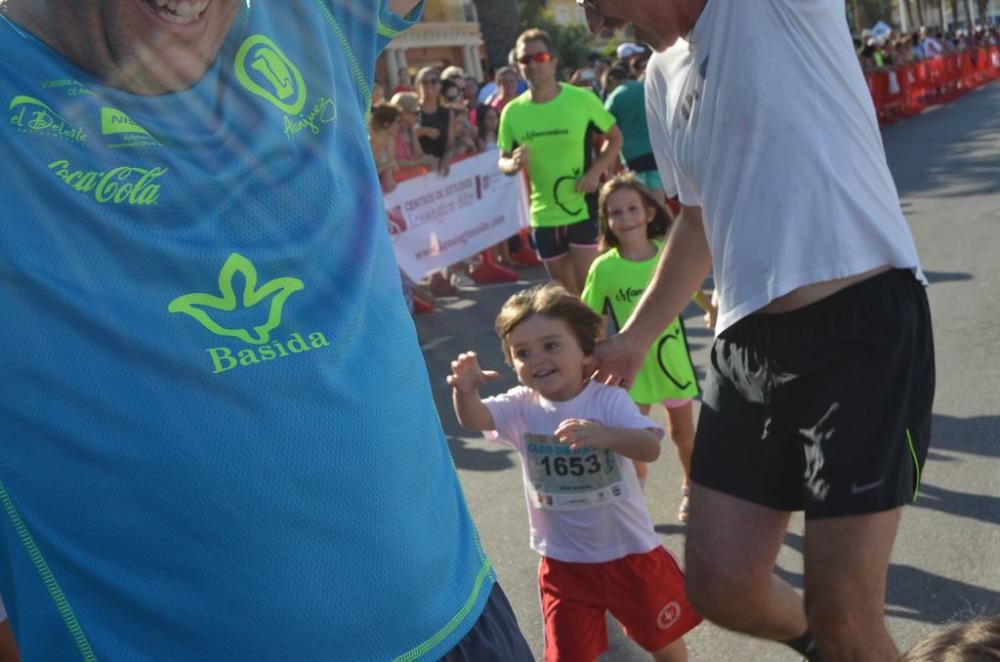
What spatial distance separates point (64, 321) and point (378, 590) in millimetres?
515

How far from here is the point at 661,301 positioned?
3404mm

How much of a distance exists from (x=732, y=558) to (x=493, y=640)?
129cm

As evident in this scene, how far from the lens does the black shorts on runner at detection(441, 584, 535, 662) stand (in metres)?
1.69

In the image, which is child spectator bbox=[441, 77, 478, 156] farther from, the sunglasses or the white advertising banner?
the sunglasses

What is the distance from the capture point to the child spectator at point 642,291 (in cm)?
518

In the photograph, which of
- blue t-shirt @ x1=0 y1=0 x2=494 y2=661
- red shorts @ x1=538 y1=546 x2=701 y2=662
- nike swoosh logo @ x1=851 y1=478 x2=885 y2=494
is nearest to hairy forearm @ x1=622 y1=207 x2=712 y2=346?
red shorts @ x1=538 y1=546 x2=701 y2=662

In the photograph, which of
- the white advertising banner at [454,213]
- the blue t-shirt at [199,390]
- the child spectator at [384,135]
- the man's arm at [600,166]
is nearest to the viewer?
the blue t-shirt at [199,390]

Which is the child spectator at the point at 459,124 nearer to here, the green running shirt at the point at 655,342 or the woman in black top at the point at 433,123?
the woman in black top at the point at 433,123

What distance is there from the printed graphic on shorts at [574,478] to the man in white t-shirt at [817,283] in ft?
2.66

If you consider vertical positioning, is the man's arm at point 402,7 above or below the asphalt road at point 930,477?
above

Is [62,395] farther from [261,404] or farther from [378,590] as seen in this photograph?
[378,590]

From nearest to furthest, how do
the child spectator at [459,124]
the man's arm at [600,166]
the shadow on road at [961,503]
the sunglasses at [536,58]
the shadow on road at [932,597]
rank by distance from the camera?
1. the shadow on road at [932,597]
2. the shadow on road at [961,503]
3. the man's arm at [600,166]
4. the sunglasses at [536,58]
5. the child spectator at [459,124]

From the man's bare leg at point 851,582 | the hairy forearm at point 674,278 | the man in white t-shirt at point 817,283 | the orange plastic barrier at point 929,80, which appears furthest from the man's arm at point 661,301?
the orange plastic barrier at point 929,80

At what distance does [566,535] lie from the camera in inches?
143
